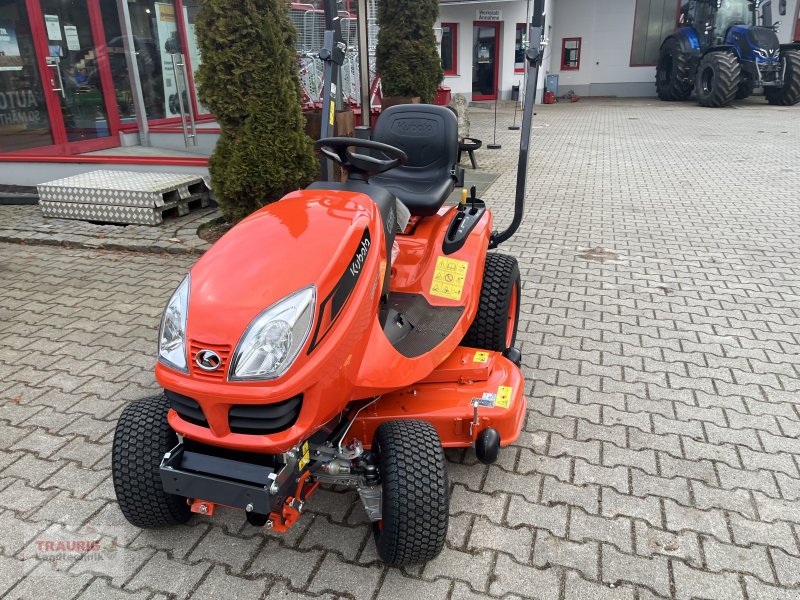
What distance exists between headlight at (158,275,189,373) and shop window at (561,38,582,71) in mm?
21798

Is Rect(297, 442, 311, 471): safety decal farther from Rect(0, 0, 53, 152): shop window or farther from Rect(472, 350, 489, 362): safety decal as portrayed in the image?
Rect(0, 0, 53, 152): shop window

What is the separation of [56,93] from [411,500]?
7099mm

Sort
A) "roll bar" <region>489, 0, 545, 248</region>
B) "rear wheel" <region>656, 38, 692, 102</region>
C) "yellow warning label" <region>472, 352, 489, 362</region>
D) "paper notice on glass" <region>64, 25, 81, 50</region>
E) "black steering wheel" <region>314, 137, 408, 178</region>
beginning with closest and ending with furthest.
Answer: "black steering wheel" <region>314, 137, 408, 178</region> → "yellow warning label" <region>472, 352, 489, 362</region> → "roll bar" <region>489, 0, 545, 248</region> → "paper notice on glass" <region>64, 25, 81, 50</region> → "rear wheel" <region>656, 38, 692, 102</region>

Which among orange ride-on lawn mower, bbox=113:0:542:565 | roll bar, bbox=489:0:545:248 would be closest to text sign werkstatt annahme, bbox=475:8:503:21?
roll bar, bbox=489:0:545:248

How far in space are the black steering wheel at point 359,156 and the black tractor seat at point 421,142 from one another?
29.3 inches

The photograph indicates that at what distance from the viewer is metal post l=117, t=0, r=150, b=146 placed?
24.5 ft

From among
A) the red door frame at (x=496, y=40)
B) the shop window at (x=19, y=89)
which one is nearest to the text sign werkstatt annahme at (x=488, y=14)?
the red door frame at (x=496, y=40)

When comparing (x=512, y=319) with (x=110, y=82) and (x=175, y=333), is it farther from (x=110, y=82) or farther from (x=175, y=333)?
(x=110, y=82)

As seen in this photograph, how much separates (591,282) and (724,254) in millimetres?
1455

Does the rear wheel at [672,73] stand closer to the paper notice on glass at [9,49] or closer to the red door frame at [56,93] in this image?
the red door frame at [56,93]

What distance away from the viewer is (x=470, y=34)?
58.9ft

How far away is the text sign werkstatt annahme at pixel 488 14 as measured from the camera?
17.7 meters

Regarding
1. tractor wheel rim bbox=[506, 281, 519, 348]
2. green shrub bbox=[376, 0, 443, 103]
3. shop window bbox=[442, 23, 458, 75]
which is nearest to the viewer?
tractor wheel rim bbox=[506, 281, 519, 348]

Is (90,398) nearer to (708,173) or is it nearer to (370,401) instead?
(370,401)
